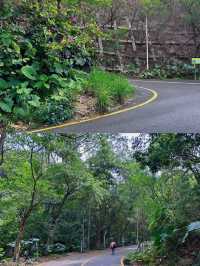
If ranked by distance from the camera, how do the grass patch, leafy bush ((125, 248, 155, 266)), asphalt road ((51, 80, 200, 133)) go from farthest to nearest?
leafy bush ((125, 248, 155, 266)) → the grass patch → asphalt road ((51, 80, 200, 133))

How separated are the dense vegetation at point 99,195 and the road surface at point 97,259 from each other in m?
0.37

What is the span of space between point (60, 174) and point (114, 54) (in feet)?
35.1

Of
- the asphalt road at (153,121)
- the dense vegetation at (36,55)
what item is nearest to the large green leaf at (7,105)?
the dense vegetation at (36,55)

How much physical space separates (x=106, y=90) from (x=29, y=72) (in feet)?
25.7

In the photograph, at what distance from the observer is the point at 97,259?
733 inches

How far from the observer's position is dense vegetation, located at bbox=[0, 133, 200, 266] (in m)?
9.65

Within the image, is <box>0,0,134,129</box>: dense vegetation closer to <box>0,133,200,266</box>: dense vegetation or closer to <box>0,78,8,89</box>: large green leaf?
<box>0,78,8,89</box>: large green leaf

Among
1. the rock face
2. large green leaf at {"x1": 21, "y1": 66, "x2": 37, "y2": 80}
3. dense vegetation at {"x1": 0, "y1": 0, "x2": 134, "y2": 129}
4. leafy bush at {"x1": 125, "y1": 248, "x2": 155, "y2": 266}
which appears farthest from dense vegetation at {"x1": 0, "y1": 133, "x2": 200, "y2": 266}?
the rock face

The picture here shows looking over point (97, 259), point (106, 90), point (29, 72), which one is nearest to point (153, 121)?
point (106, 90)

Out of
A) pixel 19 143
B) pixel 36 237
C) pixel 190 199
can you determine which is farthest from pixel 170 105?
pixel 36 237

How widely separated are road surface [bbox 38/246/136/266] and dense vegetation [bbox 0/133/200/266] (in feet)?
1.21

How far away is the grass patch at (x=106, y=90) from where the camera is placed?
33.2 feet

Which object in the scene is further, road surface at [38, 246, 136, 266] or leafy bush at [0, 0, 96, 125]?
road surface at [38, 246, 136, 266]

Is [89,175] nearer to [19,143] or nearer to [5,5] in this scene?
[19,143]
